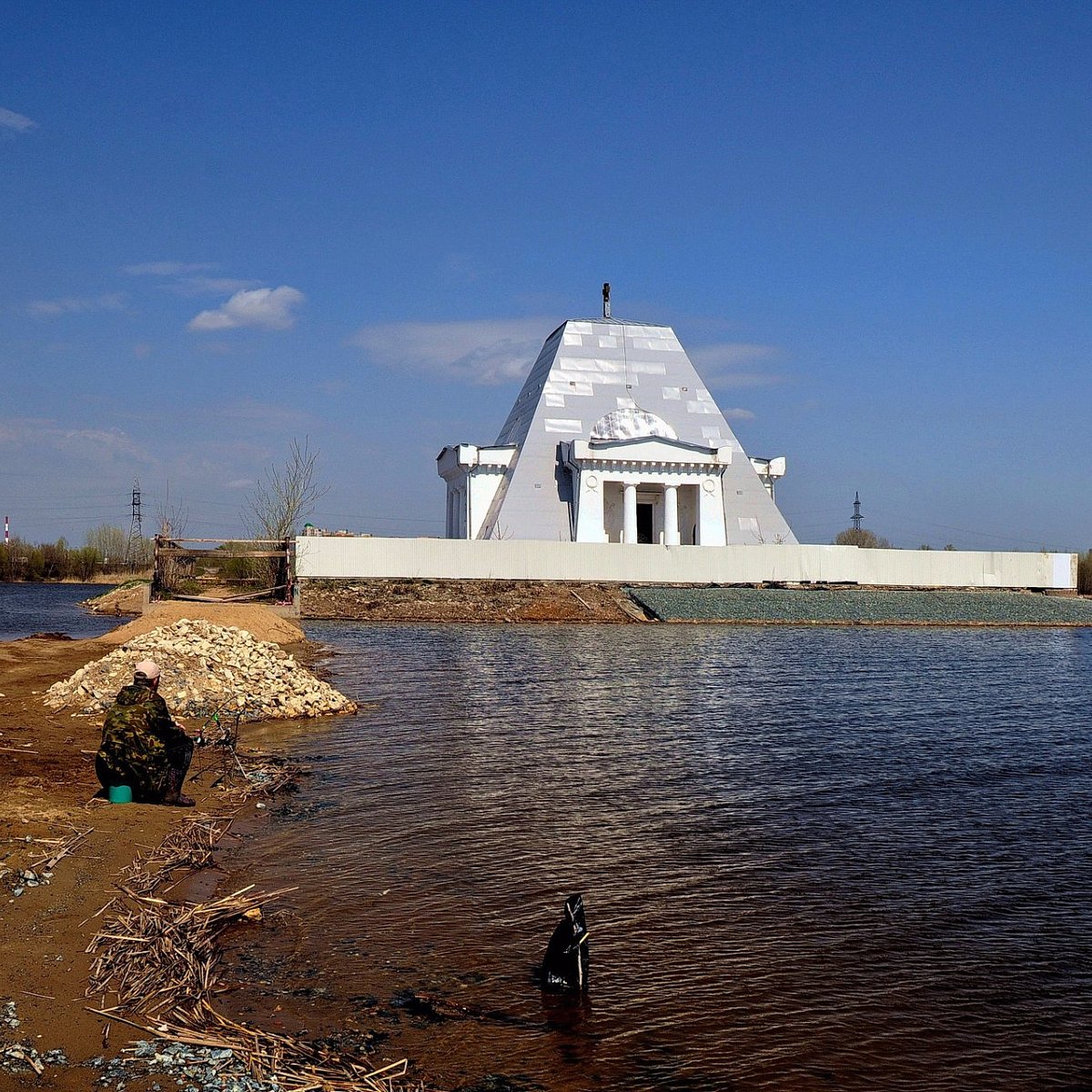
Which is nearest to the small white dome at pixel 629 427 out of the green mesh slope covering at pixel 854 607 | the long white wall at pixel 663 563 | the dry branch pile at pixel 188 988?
the long white wall at pixel 663 563

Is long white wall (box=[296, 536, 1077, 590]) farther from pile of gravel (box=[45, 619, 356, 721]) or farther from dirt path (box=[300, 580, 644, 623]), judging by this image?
pile of gravel (box=[45, 619, 356, 721])

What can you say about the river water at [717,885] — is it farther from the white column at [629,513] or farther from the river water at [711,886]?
the white column at [629,513]

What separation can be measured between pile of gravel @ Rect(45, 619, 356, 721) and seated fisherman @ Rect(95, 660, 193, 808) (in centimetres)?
501

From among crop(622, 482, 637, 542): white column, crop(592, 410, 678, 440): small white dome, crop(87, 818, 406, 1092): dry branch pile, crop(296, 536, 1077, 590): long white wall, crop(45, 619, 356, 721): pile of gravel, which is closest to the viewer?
crop(87, 818, 406, 1092): dry branch pile

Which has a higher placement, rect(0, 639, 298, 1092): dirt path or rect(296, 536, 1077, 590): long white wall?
rect(296, 536, 1077, 590): long white wall

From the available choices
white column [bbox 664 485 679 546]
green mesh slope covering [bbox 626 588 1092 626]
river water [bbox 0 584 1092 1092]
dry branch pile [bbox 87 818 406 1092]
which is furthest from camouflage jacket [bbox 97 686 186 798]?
white column [bbox 664 485 679 546]

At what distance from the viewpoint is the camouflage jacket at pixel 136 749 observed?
8.80 metres

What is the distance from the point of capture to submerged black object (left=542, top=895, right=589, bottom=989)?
17.6 ft

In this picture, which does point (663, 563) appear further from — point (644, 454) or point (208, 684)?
point (208, 684)

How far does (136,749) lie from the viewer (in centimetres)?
885

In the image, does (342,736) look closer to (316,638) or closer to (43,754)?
(43,754)

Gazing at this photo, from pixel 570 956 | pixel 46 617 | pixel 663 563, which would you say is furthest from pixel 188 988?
pixel 46 617

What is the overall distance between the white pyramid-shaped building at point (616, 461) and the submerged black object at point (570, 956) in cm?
4179

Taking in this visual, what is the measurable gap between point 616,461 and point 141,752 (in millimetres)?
39846
